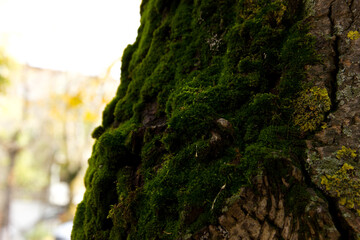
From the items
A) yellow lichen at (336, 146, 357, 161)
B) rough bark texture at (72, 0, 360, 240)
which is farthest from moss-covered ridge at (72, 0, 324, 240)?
yellow lichen at (336, 146, 357, 161)

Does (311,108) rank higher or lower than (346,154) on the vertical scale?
higher

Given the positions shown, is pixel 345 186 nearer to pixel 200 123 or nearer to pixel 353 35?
pixel 200 123

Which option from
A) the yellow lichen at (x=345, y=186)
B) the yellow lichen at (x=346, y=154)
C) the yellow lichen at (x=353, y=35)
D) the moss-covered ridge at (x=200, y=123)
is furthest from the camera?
the yellow lichen at (x=353, y=35)

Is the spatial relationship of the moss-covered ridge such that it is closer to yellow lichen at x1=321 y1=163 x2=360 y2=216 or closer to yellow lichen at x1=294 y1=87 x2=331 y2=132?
yellow lichen at x1=294 y1=87 x2=331 y2=132

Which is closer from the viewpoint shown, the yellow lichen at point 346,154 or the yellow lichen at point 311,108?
the yellow lichen at point 346,154

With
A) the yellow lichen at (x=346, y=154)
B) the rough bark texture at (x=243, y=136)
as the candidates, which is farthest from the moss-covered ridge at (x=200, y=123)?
the yellow lichen at (x=346, y=154)

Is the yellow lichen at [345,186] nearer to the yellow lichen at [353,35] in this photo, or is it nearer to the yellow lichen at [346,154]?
the yellow lichen at [346,154]

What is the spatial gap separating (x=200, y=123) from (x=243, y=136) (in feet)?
1.07

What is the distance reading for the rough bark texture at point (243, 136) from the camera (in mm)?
1521

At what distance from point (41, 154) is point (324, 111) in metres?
24.6

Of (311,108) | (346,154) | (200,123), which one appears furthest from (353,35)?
(200,123)

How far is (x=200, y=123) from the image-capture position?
6.23 feet

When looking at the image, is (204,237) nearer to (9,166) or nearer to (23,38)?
(23,38)

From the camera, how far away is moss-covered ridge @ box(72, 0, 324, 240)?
5.53 feet
